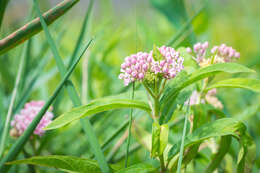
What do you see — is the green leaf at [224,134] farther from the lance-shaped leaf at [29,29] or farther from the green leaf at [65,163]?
the lance-shaped leaf at [29,29]

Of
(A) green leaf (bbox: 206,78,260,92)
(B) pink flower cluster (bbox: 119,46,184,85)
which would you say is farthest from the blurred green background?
(A) green leaf (bbox: 206,78,260,92)

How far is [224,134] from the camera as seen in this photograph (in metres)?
0.43

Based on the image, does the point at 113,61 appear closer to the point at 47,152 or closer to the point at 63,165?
the point at 47,152

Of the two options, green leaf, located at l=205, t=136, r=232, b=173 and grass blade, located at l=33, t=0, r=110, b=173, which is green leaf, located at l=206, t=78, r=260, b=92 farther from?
grass blade, located at l=33, t=0, r=110, b=173

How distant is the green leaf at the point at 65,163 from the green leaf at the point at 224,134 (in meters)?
0.13

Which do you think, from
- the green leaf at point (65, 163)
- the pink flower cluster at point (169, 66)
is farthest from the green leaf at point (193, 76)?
the green leaf at point (65, 163)

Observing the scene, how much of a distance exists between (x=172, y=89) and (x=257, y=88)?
12 centimetres

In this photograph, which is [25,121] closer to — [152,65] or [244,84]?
[152,65]

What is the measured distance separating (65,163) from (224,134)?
0.23 metres

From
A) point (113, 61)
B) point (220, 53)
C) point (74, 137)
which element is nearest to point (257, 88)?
point (220, 53)

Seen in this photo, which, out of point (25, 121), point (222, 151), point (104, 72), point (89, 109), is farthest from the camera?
point (104, 72)

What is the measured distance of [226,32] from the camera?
2.43 metres

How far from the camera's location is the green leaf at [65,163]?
1.43 ft

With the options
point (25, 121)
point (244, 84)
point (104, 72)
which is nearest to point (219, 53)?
point (244, 84)
